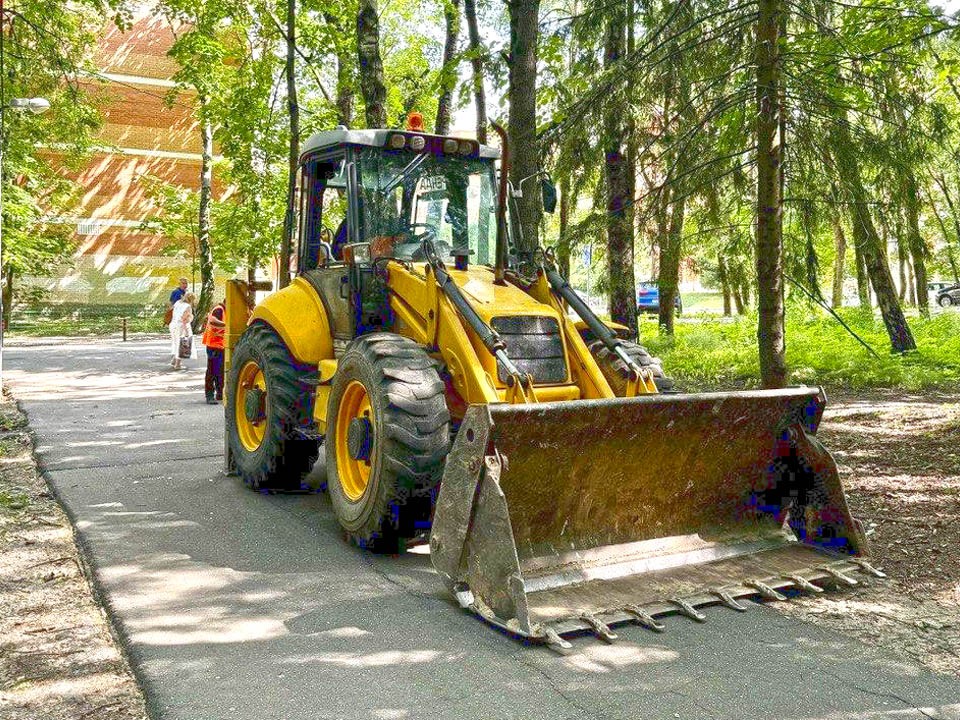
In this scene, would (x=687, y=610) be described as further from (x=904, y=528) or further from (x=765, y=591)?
(x=904, y=528)

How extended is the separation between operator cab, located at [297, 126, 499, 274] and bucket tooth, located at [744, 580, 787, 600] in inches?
124

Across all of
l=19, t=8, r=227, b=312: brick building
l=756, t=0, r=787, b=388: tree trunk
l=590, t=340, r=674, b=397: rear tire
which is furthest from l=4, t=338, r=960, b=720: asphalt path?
l=19, t=8, r=227, b=312: brick building

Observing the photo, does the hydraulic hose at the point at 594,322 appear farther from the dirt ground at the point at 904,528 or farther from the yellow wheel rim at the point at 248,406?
the yellow wheel rim at the point at 248,406

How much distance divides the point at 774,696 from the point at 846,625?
1.01 meters

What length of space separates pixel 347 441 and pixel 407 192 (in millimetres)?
2090

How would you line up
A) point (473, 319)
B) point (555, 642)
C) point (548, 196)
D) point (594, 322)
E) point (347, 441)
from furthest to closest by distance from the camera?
point (548, 196) < point (594, 322) < point (347, 441) < point (473, 319) < point (555, 642)

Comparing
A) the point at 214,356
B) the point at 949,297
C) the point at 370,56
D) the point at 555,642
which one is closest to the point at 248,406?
the point at 555,642

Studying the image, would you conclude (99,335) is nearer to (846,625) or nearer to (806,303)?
(806,303)

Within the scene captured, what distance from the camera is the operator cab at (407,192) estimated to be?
282 inches

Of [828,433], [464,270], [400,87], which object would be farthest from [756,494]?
[400,87]

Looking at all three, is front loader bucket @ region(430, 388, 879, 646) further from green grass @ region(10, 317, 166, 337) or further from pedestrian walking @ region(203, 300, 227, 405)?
green grass @ region(10, 317, 166, 337)

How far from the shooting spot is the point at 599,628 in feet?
15.0

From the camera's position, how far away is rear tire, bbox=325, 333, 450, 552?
558cm

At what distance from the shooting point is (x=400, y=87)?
30.2 metres
